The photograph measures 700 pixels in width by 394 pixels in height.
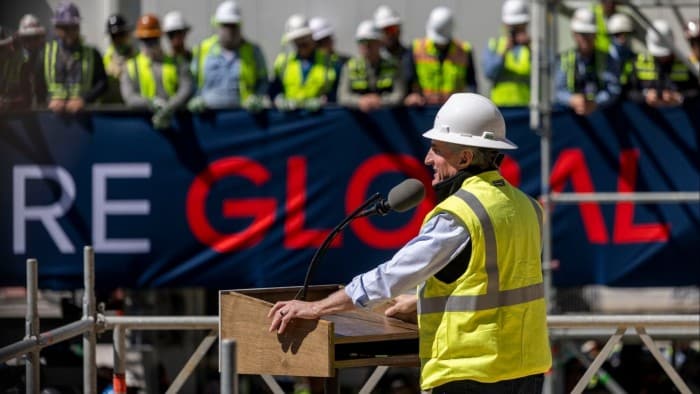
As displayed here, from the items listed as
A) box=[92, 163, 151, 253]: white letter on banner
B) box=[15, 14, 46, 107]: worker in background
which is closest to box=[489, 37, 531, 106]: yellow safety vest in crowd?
box=[92, 163, 151, 253]: white letter on banner

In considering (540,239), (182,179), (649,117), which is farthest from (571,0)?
(540,239)

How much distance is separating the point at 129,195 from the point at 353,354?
17.4 feet

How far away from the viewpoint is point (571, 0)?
1180cm

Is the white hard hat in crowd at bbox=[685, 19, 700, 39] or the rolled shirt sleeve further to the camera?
the white hard hat in crowd at bbox=[685, 19, 700, 39]

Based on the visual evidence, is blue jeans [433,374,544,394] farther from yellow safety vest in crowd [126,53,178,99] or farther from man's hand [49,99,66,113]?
yellow safety vest in crowd [126,53,178,99]

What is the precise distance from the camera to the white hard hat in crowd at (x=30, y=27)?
1021cm

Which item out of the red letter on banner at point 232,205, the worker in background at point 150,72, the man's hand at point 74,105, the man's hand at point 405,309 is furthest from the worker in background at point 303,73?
the man's hand at point 405,309

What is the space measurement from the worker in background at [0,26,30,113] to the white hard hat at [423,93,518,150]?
13.6 ft

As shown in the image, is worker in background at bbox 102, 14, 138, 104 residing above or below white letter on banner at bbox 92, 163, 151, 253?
above

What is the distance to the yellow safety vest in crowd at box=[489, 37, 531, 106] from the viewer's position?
38.2 ft

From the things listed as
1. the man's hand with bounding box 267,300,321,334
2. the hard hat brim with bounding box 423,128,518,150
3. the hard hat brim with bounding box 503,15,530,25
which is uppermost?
the hard hat brim with bounding box 503,15,530,25

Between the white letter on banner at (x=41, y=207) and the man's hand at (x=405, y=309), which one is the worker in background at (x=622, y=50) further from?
the man's hand at (x=405, y=309)

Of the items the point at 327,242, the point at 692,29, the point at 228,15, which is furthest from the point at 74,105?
the point at 327,242

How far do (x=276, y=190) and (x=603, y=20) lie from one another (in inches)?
133
